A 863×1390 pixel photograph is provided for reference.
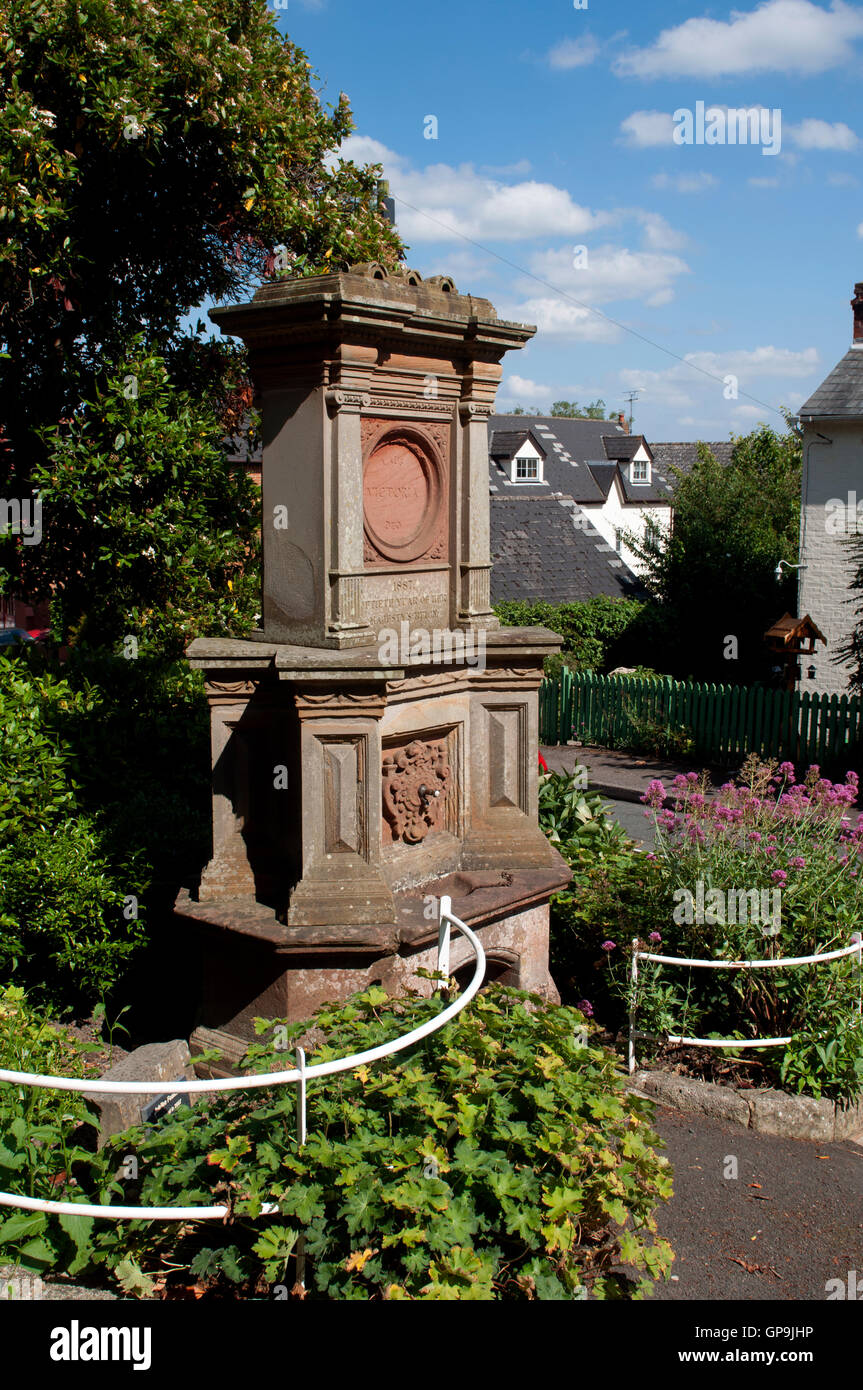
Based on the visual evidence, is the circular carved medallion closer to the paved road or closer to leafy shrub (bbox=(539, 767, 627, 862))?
leafy shrub (bbox=(539, 767, 627, 862))

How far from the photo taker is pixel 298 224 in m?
8.80

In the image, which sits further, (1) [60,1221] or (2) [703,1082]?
(2) [703,1082]

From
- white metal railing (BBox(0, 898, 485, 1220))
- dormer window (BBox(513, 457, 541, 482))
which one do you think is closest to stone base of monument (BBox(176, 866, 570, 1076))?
white metal railing (BBox(0, 898, 485, 1220))

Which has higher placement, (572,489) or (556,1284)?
(572,489)

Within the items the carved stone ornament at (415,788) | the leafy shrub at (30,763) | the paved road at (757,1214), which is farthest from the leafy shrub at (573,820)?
the leafy shrub at (30,763)

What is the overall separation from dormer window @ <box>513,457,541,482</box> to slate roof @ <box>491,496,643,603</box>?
10.6 m

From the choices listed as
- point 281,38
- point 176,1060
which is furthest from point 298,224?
point 176,1060

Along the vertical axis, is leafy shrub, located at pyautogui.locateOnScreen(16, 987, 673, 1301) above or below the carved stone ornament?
below

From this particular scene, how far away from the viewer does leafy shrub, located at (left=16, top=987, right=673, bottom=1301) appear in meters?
2.81

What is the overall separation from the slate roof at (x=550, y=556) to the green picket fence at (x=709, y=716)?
14.5 feet

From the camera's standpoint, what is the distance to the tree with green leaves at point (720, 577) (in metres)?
22.0

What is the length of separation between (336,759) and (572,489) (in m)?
33.1
